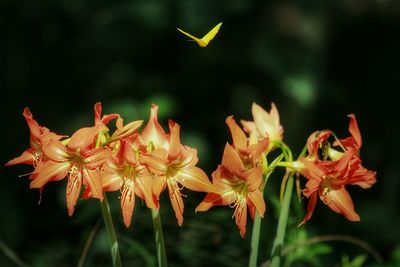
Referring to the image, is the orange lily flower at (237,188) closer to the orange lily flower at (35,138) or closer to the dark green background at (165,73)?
the orange lily flower at (35,138)

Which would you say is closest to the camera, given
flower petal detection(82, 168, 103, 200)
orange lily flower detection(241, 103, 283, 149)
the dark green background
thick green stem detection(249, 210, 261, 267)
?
flower petal detection(82, 168, 103, 200)

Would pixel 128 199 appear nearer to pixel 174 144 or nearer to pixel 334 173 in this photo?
pixel 174 144

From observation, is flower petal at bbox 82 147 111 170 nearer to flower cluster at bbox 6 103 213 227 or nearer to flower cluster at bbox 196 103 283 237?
flower cluster at bbox 6 103 213 227

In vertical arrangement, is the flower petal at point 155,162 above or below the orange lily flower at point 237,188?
above

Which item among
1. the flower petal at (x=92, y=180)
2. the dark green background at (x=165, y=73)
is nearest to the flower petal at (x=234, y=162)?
the flower petal at (x=92, y=180)

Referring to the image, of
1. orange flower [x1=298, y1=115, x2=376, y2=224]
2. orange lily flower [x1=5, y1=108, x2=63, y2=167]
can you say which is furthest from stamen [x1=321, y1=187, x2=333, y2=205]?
orange lily flower [x1=5, y1=108, x2=63, y2=167]

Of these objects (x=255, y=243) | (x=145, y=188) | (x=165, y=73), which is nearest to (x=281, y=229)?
(x=255, y=243)

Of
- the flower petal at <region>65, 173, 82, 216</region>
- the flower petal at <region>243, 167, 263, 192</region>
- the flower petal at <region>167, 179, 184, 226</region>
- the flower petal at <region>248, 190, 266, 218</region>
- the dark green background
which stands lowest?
the dark green background

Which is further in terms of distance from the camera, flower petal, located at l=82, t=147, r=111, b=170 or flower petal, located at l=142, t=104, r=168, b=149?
flower petal, located at l=142, t=104, r=168, b=149
